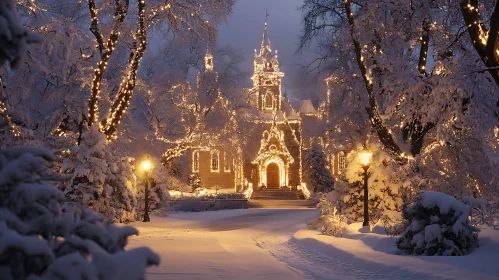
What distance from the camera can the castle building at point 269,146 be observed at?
60.1 m

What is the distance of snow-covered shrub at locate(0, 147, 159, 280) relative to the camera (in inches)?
126

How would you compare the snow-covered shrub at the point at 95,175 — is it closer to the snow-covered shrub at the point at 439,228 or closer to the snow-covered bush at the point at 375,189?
the snow-covered bush at the point at 375,189

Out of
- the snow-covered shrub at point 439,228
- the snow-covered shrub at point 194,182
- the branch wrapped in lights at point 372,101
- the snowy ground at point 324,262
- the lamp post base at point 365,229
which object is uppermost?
the branch wrapped in lights at point 372,101

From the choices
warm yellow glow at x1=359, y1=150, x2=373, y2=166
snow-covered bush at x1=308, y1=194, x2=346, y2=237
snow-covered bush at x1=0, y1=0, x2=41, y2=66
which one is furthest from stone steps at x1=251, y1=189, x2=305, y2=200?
snow-covered bush at x1=0, y1=0, x2=41, y2=66

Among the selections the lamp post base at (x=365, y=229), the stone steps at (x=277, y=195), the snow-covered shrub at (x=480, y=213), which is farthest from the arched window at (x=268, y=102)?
the snow-covered shrub at (x=480, y=213)

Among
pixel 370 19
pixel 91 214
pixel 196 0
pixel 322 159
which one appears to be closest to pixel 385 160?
pixel 370 19

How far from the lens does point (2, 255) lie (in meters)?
3.14

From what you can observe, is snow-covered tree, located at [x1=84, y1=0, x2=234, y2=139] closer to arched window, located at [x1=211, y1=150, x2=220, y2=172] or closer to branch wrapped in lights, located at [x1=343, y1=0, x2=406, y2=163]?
branch wrapped in lights, located at [x1=343, y1=0, x2=406, y2=163]

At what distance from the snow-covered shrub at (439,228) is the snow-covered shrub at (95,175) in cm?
1250

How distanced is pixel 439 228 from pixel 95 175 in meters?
13.8

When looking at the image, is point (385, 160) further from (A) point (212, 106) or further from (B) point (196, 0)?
(A) point (212, 106)

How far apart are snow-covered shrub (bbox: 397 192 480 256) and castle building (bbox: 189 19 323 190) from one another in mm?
43731

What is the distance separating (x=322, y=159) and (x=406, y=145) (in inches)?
1513

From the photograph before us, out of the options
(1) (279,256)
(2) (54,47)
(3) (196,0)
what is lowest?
(1) (279,256)
